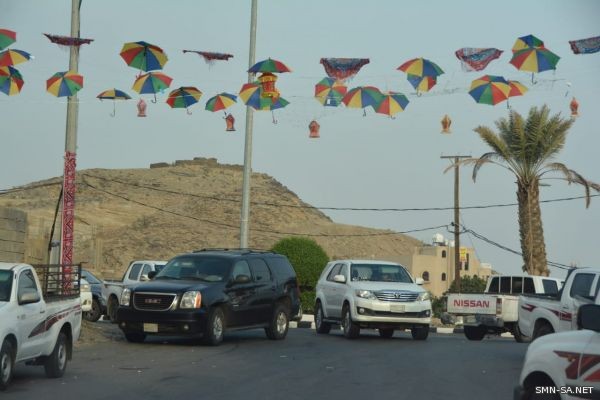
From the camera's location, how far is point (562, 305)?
54.0 feet

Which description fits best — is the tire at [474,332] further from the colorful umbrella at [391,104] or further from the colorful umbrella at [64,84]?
the colorful umbrella at [64,84]

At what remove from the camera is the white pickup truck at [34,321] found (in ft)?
40.8

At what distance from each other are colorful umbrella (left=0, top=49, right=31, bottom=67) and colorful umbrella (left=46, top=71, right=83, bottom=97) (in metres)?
0.71

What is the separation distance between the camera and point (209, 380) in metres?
14.0

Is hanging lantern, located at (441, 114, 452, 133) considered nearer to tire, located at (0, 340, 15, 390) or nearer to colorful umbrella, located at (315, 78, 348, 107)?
colorful umbrella, located at (315, 78, 348, 107)

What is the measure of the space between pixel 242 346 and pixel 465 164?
23.9 meters

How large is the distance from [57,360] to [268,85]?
10.9 metres

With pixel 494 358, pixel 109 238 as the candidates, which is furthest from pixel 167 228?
pixel 494 358

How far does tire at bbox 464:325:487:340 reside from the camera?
89.5ft

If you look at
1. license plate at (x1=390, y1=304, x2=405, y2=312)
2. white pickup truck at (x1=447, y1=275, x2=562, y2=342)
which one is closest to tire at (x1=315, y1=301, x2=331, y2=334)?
license plate at (x1=390, y1=304, x2=405, y2=312)

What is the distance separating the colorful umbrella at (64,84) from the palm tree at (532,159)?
21.8 metres

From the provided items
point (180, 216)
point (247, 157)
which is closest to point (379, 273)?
point (247, 157)

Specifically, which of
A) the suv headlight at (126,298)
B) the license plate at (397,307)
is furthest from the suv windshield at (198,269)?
the license plate at (397,307)

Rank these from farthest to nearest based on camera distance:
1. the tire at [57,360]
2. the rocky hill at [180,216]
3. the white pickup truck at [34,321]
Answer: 1. the rocky hill at [180,216]
2. the tire at [57,360]
3. the white pickup truck at [34,321]
